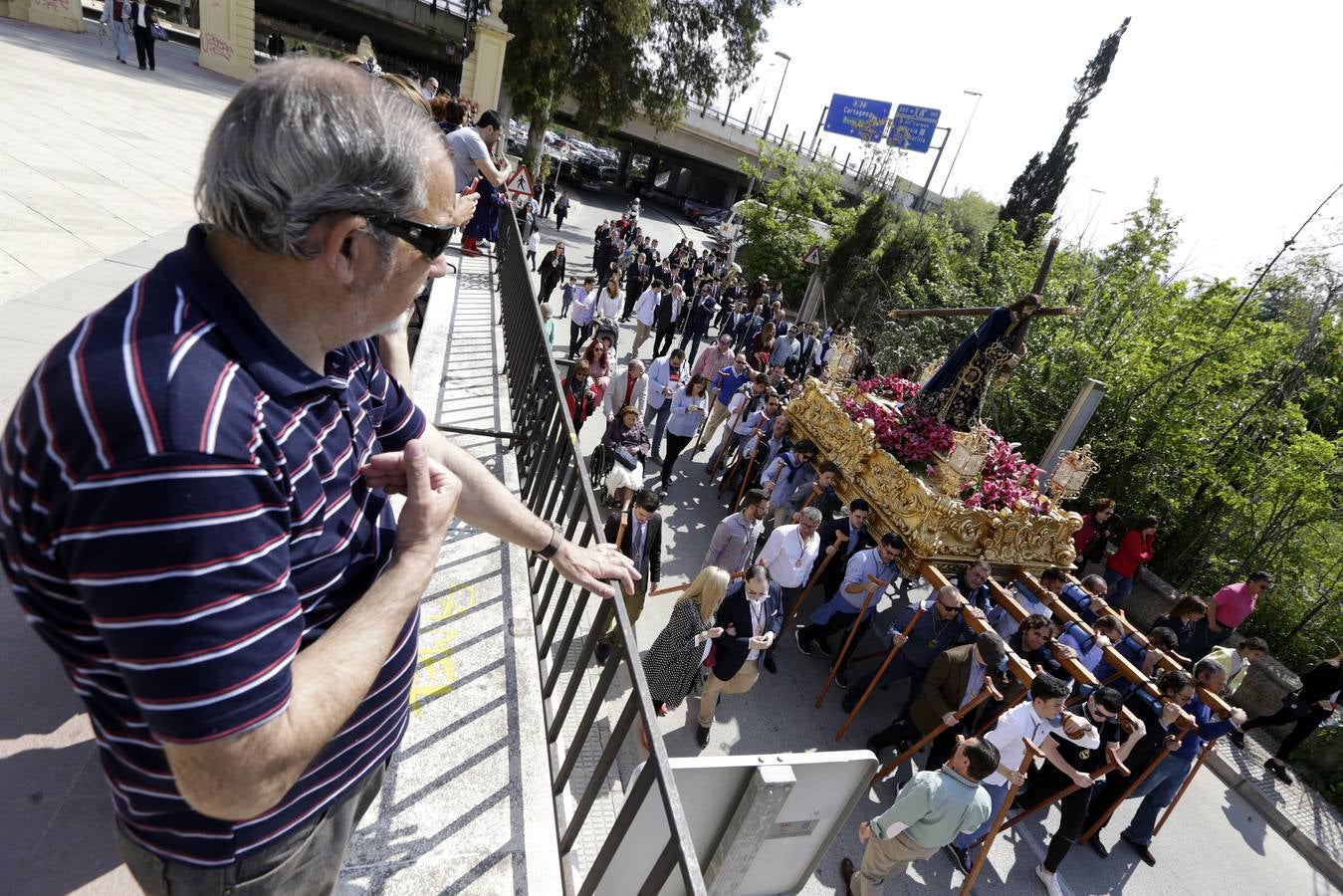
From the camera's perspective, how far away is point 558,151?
4194 centimetres

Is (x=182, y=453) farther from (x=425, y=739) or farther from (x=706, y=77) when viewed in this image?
→ (x=706, y=77)

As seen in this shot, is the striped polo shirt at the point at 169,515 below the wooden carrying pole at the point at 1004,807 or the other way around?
the other way around

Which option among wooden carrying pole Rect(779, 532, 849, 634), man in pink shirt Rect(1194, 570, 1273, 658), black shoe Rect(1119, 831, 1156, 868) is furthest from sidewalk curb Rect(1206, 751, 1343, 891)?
wooden carrying pole Rect(779, 532, 849, 634)

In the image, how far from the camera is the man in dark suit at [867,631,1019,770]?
5414 millimetres

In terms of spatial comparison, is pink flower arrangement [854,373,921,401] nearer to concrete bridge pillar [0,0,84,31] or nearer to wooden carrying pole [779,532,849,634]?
wooden carrying pole [779,532,849,634]

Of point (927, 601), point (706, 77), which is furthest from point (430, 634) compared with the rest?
point (706, 77)

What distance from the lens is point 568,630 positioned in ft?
8.88

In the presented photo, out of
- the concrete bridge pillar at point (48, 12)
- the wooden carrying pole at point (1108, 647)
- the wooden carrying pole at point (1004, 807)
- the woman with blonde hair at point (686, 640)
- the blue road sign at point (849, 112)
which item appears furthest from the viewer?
the blue road sign at point (849, 112)

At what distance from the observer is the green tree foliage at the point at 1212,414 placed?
936cm

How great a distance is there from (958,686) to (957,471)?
2.83 meters

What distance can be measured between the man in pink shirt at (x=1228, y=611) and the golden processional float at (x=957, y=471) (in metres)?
1.76

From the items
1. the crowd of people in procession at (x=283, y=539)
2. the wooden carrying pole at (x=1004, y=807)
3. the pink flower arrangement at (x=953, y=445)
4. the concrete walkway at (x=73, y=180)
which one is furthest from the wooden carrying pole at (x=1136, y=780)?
the concrete walkway at (x=73, y=180)

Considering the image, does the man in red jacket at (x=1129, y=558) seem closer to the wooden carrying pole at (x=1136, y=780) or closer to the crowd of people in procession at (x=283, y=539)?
the wooden carrying pole at (x=1136, y=780)

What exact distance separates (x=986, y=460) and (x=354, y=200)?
8.63m
